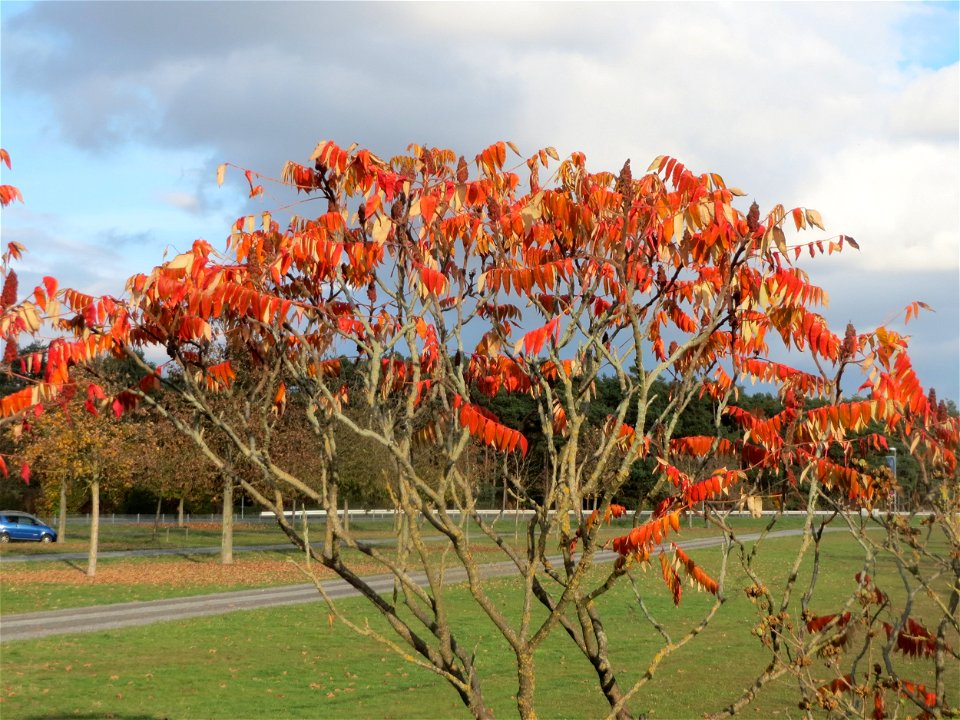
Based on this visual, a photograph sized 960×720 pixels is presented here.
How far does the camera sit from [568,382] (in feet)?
17.1

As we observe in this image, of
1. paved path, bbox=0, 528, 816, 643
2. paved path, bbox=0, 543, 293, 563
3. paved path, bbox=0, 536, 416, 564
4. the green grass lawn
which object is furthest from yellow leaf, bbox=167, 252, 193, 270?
paved path, bbox=0, 543, 293, 563

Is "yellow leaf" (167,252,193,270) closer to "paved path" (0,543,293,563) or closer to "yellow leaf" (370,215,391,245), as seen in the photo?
"yellow leaf" (370,215,391,245)

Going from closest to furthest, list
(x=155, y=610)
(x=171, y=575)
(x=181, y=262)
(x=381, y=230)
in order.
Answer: (x=381, y=230)
(x=181, y=262)
(x=155, y=610)
(x=171, y=575)

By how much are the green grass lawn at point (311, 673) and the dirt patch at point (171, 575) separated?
7873mm

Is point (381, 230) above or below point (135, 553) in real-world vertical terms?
above

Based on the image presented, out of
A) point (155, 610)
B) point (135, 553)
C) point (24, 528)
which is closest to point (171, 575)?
point (155, 610)

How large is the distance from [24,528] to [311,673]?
117 ft

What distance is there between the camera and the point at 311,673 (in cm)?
1564

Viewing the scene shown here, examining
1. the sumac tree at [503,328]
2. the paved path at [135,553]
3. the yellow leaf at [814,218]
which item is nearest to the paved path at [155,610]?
the paved path at [135,553]

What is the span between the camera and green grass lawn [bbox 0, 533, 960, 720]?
43.1ft

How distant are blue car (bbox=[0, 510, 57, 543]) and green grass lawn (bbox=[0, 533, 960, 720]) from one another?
1120 inches

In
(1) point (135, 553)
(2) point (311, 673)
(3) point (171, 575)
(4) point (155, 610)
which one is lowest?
(1) point (135, 553)

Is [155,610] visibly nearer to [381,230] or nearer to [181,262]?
[181,262]

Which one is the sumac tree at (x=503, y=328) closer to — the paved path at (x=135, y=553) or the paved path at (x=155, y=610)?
the paved path at (x=155, y=610)
